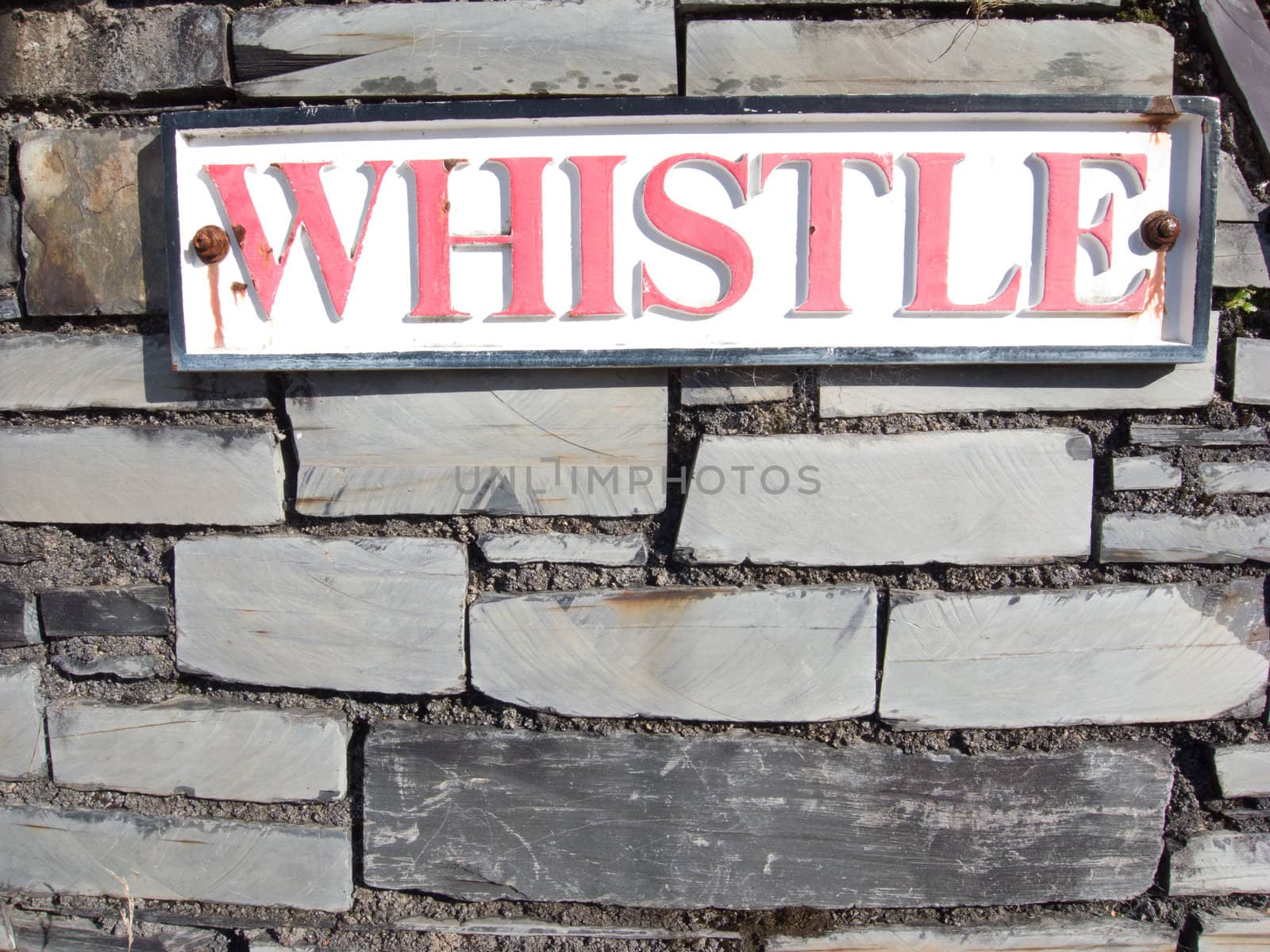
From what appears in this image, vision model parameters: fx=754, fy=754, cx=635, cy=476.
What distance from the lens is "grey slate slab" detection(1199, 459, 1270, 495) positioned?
124cm

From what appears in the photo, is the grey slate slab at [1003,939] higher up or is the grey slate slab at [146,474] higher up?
the grey slate slab at [146,474]

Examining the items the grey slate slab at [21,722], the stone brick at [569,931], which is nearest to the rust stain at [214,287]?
the grey slate slab at [21,722]

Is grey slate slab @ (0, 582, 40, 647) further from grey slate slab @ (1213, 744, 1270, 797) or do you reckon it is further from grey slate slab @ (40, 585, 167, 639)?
grey slate slab @ (1213, 744, 1270, 797)

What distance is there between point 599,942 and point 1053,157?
58.6 inches

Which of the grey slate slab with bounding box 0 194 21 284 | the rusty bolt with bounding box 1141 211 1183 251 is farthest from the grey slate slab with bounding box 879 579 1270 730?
the grey slate slab with bounding box 0 194 21 284

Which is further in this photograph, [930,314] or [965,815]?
[965,815]

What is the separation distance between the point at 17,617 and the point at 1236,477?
2072 mm

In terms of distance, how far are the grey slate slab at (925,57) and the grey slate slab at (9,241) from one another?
3.71ft

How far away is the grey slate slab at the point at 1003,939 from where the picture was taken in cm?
131

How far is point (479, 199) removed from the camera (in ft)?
3.83

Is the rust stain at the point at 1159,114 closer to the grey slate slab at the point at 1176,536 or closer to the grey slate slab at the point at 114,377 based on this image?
the grey slate slab at the point at 1176,536

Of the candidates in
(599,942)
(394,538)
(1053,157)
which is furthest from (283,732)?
(1053,157)

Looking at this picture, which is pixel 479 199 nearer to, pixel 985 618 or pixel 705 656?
pixel 705 656

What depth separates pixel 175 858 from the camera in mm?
1332
